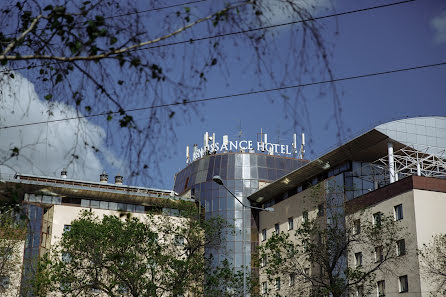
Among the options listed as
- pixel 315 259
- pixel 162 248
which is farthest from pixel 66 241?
pixel 315 259

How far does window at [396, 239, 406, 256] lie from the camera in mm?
47588

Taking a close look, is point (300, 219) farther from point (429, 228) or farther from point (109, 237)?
point (109, 237)

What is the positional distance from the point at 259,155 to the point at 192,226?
3204cm

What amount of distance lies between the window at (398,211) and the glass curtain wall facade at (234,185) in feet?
74.0

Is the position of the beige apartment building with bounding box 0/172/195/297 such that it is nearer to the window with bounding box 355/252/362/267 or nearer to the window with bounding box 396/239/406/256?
the window with bounding box 355/252/362/267

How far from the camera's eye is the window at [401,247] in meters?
47.6

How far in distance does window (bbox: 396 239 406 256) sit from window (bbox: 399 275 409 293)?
1.63 meters

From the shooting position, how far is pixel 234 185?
239 ft

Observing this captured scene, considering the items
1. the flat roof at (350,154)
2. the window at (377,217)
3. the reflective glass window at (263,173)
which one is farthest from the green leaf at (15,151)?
the reflective glass window at (263,173)

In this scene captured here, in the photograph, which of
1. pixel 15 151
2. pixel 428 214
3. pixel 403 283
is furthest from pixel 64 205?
pixel 15 151

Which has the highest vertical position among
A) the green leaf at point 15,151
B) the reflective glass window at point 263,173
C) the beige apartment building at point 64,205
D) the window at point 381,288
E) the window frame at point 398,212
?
the reflective glass window at point 263,173

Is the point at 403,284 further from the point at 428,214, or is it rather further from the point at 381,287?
the point at 428,214

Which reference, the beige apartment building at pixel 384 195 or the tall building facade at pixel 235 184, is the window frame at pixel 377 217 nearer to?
the beige apartment building at pixel 384 195

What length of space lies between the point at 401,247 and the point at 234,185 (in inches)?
1083
